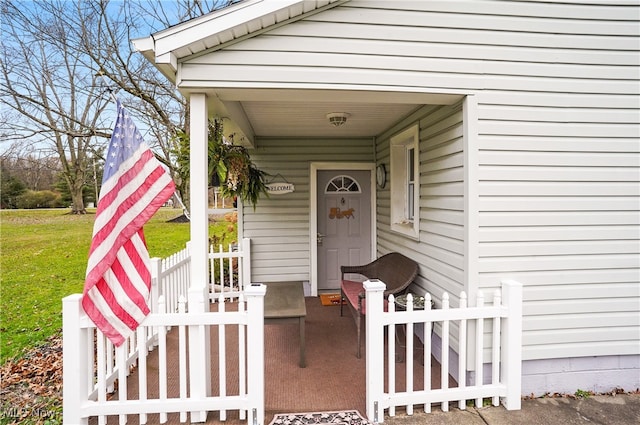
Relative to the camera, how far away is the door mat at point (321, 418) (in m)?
2.25

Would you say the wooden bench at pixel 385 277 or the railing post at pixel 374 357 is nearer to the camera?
the railing post at pixel 374 357

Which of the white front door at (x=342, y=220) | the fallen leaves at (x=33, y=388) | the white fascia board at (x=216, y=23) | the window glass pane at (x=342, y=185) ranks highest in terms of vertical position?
the white fascia board at (x=216, y=23)

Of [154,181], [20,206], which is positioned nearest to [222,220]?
[20,206]

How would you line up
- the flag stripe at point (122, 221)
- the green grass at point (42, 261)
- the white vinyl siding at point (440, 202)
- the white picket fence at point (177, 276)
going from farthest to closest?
the green grass at point (42, 261)
the white picket fence at point (177, 276)
the white vinyl siding at point (440, 202)
the flag stripe at point (122, 221)

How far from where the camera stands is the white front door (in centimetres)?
538

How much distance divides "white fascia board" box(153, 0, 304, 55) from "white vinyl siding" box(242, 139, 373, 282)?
2.94 meters

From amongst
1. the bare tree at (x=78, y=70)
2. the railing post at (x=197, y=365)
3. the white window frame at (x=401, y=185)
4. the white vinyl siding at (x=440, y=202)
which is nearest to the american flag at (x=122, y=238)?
the railing post at (x=197, y=365)

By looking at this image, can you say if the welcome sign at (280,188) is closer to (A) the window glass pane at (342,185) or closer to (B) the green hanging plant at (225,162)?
(A) the window glass pane at (342,185)

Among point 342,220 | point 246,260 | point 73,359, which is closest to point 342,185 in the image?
point 342,220

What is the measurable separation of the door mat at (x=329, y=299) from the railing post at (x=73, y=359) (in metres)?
3.24

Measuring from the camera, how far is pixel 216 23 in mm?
2250

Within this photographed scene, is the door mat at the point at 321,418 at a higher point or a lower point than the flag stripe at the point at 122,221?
lower

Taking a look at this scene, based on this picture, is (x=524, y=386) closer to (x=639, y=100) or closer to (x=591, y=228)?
(x=591, y=228)

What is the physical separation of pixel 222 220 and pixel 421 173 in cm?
618
